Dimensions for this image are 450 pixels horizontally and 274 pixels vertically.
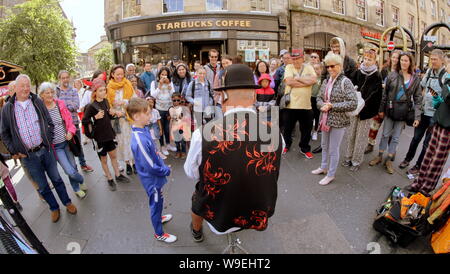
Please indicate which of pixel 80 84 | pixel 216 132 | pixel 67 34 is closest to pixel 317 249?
pixel 216 132

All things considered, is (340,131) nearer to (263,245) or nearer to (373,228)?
(373,228)

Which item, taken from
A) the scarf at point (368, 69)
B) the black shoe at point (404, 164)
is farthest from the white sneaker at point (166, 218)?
the black shoe at point (404, 164)

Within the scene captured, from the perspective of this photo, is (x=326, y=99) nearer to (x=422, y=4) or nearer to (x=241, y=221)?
(x=241, y=221)

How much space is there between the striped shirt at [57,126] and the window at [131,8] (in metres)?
14.8

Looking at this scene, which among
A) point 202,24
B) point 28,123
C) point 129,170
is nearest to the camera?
point 28,123

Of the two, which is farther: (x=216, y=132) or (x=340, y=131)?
(x=340, y=131)

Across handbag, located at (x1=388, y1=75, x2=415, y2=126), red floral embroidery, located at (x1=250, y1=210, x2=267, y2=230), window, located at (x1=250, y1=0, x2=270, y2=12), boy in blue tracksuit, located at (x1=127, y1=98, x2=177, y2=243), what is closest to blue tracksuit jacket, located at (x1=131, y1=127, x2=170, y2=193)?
boy in blue tracksuit, located at (x1=127, y1=98, x2=177, y2=243)

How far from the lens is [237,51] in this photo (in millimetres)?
15586

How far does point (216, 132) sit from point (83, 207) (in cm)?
289

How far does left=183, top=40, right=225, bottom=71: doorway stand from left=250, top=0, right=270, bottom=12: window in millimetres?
3032

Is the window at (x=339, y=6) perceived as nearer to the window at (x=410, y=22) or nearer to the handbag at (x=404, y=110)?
the window at (x=410, y=22)

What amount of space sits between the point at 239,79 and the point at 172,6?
52.8ft

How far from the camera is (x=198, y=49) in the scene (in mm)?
16406

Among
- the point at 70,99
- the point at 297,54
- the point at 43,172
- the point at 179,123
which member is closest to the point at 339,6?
the point at 297,54
